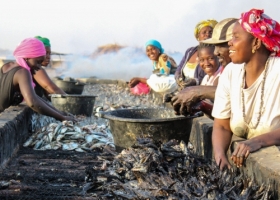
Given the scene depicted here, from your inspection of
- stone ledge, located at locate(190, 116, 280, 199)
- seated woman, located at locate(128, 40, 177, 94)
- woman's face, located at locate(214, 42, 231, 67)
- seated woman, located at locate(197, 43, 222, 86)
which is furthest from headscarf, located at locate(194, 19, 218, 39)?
stone ledge, located at locate(190, 116, 280, 199)

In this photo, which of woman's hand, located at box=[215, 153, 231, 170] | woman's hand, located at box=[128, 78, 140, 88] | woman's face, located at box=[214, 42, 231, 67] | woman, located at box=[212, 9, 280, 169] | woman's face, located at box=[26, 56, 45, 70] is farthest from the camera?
woman's hand, located at box=[128, 78, 140, 88]

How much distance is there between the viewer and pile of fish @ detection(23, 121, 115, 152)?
20.2 feet

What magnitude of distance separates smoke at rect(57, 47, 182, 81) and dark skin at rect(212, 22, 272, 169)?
54.9 ft

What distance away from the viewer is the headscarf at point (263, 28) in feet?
11.9

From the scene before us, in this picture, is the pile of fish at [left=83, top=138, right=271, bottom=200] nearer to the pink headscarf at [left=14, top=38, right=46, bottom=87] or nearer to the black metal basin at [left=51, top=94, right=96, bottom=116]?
the pink headscarf at [left=14, top=38, right=46, bottom=87]

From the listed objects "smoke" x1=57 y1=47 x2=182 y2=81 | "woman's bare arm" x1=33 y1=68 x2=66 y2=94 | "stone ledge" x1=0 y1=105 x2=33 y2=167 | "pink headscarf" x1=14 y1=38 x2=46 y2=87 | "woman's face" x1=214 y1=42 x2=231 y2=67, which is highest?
"woman's face" x1=214 y1=42 x2=231 y2=67

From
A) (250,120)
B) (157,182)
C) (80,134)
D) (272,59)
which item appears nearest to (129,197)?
(157,182)

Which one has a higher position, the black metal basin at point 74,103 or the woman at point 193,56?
the woman at point 193,56

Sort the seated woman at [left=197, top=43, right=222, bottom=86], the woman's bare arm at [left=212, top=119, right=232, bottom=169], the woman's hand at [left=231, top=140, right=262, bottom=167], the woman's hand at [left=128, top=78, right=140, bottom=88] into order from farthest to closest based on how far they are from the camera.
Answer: the woman's hand at [left=128, top=78, right=140, bottom=88]
the seated woman at [left=197, top=43, right=222, bottom=86]
the woman's bare arm at [left=212, top=119, right=232, bottom=169]
the woman's hand at [left=231, top=140, right=262, bottom=167]

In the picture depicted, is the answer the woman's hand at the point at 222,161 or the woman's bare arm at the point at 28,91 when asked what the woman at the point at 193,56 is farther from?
the woman's hand at the point at 222,161

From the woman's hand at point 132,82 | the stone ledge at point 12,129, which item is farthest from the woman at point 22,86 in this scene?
the woman's hand at point 132,82

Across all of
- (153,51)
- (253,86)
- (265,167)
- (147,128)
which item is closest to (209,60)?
(147,128)

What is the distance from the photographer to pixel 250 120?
3.88m

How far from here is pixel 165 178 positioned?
11.2 ft
